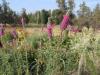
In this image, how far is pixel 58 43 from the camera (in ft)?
20.2

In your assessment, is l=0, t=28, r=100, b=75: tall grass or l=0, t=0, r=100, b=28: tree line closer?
l=0, t=28, r=100, b=75: tall grass

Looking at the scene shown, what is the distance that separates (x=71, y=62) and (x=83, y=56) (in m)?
0.54

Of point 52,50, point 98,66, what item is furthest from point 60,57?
point 98,66

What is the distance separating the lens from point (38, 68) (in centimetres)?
645

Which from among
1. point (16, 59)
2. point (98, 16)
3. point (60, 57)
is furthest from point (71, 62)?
point (98, 16)

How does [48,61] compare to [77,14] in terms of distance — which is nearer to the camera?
[48,61]

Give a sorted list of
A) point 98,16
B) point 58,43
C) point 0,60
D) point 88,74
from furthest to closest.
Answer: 1. point 98,16
2. point 88,74
3. point 0,60
4. point 58,43

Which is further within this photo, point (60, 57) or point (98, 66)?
point (98, 66)

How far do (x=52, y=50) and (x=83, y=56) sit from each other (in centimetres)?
105

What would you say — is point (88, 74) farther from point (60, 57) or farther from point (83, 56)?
point (60, 57)

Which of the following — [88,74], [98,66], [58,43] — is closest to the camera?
[58,43]

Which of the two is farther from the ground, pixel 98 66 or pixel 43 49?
pixel 43 49

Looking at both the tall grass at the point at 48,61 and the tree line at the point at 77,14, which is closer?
the tall grass at the point at 48,61

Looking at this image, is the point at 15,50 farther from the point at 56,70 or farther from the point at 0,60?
the point at 56,70
